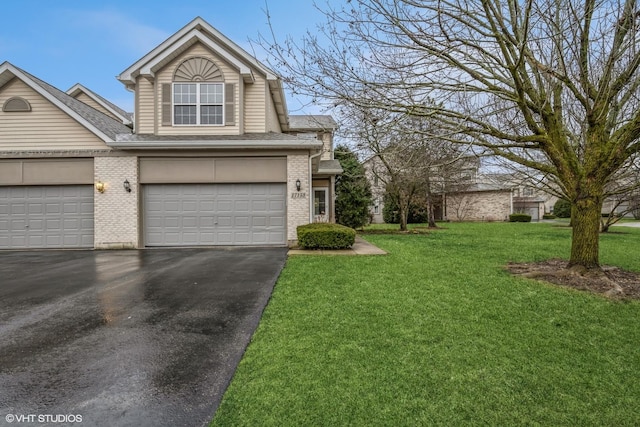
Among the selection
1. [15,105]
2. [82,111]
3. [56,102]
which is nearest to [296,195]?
[82,111]

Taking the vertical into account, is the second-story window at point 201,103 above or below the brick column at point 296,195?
above

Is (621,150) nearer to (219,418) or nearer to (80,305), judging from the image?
(219,418)

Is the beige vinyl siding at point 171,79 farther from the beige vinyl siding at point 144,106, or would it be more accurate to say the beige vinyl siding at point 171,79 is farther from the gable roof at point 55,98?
the gable roof at point 55,98

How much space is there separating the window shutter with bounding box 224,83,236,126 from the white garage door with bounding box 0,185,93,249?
528 cm

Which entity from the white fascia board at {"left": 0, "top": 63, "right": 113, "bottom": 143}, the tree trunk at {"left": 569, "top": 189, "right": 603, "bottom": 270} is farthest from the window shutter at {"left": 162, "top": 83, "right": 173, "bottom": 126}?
the tree trunk at {"left": 569, "top": 189, "right": 603, "bottom": 270}

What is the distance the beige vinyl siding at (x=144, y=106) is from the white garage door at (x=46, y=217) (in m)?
2.80

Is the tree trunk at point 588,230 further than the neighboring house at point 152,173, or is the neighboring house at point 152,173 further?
the neighboring house at point 152,173

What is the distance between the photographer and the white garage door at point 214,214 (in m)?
11.8

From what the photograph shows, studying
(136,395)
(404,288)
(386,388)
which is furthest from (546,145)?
(136,395)

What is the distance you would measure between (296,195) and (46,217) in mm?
8716

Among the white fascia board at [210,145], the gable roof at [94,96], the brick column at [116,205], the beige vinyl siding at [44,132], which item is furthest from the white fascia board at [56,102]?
the gable roof at [94,96]

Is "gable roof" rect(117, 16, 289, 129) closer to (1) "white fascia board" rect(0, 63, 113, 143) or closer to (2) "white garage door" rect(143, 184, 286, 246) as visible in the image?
(1) "white fascia board" rect(0, 63, 113, 143)

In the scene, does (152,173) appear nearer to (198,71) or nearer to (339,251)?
(198,71)

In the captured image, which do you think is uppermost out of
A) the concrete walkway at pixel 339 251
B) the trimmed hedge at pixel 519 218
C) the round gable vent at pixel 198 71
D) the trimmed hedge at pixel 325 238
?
the round gable vent at pixel 198 71
